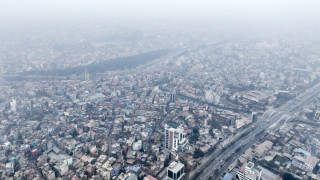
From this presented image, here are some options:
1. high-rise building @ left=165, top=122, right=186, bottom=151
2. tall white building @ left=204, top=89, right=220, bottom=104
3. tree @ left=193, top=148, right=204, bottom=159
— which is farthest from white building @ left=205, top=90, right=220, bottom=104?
tree @ left=193, top=148, right=204, bottom=159

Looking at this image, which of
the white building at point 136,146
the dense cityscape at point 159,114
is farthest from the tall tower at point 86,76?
the white building at point 136,146

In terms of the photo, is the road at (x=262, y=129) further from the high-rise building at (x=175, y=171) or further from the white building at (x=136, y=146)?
the white building at (x=136, y=146)

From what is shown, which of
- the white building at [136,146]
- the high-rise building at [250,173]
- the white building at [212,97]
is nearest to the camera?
the high-rise building at [250,173]

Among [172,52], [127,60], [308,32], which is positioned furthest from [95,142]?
[308,32]

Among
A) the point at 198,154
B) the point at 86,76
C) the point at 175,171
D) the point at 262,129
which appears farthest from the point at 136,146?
the point at 86,76

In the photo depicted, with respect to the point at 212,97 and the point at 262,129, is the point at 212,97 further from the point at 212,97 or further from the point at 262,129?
the point at 262,129

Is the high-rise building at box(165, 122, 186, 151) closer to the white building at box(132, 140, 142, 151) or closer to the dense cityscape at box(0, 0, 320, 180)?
the dense cityscape at box(0, 0, 320, 180)
